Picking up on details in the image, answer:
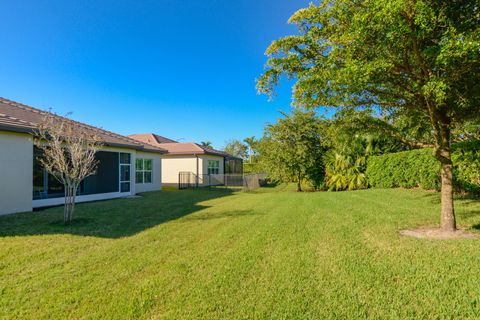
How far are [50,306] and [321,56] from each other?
6301 mm

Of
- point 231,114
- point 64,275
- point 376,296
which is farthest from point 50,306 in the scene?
point 231,114

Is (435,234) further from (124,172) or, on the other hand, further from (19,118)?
(124,172)

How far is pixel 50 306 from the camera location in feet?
10.3

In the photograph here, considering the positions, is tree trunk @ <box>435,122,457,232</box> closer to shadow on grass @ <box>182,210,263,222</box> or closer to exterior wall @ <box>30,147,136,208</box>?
shadow on grass @ <box>182,210,263,222</box>

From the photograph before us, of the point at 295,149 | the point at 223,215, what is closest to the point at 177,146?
the point at 295,149

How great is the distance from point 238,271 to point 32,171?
31.0ft

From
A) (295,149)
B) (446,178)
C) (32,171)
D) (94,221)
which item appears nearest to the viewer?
(446,178)

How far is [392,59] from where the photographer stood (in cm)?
479

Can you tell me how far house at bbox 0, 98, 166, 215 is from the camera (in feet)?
29.0

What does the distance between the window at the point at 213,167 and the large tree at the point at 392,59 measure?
19.7 m

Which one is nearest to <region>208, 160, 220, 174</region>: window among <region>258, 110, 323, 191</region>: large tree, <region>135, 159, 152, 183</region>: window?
<region>135, 159, 152, 183</region>: window

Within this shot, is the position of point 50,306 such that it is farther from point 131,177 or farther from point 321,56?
point 131,177

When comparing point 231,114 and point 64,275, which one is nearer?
A: point 64,275

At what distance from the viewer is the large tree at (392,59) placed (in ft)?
13.7
